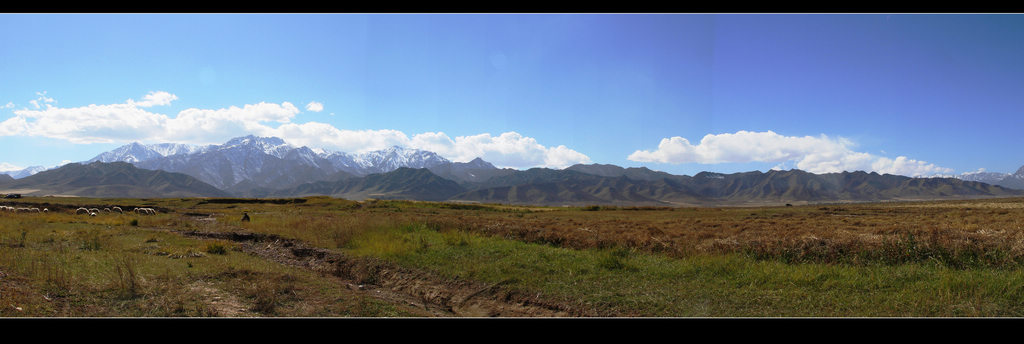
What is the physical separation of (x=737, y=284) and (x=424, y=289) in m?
7.79

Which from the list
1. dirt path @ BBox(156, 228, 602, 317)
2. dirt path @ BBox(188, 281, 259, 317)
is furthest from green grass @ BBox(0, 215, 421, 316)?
dirt path @ BBox(156, 228, 602, 317)

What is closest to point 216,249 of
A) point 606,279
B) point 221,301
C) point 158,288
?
point 158,288

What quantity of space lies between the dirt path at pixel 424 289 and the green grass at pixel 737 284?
0.44m

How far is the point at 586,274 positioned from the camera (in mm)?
11445

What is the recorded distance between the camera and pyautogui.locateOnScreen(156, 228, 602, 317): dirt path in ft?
32.2

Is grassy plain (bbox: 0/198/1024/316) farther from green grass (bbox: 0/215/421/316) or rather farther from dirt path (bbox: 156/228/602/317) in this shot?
dirt path (bbox: 156/228/602/317)

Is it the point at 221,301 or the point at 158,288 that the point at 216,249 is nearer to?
the point at 158,288

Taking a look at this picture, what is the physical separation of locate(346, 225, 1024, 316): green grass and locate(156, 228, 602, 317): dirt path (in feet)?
1.44

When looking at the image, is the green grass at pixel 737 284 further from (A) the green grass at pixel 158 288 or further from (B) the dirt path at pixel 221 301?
(B) the dirt path at pixel 221 301

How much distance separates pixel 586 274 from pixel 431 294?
162 inches
